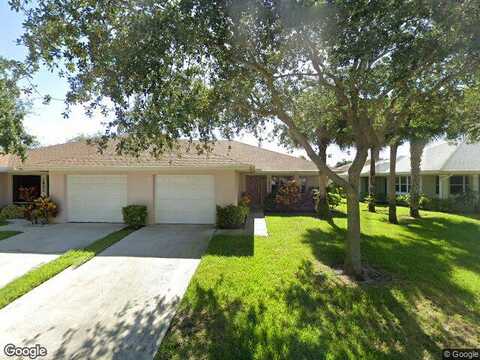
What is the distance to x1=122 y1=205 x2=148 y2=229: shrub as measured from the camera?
1296 centimetres

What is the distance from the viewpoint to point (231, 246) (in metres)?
9.86

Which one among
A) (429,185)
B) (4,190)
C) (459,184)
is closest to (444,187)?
(459,184)

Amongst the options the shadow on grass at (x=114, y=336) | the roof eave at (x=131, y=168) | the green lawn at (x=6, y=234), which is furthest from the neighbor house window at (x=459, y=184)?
the green lawn at (x=6, y=234)

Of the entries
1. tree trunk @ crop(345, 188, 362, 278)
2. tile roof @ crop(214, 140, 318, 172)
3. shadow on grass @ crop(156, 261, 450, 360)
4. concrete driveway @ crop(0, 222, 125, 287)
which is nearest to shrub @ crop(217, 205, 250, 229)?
concrete driveway @ crop(0, 222, 125, 287)

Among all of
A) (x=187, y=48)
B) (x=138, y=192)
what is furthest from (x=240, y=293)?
(x=138, y=192)

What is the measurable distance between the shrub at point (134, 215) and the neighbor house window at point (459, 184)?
70.3ft

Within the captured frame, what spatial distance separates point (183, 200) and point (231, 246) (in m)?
4.66

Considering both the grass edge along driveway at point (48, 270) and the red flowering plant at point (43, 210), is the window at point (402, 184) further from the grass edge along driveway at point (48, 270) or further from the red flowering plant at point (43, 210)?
the red flowering plant at point (43, 210)

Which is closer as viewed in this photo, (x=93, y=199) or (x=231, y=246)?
(x=231, y=246)

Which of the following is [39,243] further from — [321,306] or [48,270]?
[321,306]

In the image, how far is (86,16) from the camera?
5.60 m

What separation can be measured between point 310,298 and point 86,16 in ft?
22.5

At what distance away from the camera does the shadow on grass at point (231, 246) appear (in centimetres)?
909

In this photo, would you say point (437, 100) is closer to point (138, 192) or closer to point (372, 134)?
point (372, 134)
